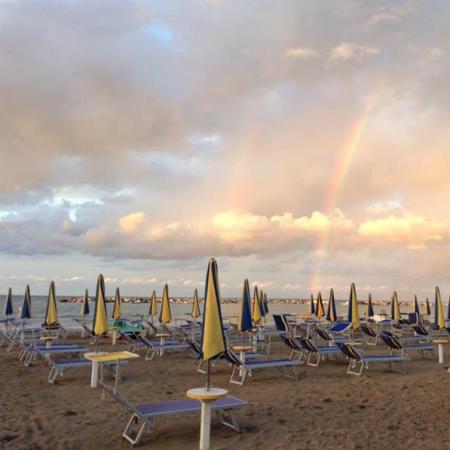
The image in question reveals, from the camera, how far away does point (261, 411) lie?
6.57m

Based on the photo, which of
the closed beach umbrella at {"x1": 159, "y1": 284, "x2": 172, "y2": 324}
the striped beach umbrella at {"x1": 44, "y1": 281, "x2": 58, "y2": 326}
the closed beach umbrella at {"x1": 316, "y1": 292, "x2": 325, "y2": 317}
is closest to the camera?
the striped beach umbrella at {"x1": 44, "y1": 281, "x2": 58, "y2": 326}

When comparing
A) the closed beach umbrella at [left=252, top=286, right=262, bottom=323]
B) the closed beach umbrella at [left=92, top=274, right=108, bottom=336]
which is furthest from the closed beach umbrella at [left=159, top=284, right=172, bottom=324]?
the closed beach umbrella at [left=92, top=274, right=108, bottom=336]

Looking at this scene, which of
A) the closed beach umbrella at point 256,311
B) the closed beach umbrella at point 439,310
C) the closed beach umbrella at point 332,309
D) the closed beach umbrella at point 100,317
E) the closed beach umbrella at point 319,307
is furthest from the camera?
the closed beach umbrella at point 319,307

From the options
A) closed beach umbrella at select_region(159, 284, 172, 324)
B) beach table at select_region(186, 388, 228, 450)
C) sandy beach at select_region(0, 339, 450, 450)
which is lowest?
sandy beach at select_region(0, 339, 450, 450)

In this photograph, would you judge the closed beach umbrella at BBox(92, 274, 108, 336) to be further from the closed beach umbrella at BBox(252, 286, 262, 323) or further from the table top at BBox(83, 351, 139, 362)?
the closed beach umbrella at BBox(252, 286, 262, 323)

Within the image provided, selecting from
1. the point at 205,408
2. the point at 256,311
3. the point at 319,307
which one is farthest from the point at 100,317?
the point at 319,307

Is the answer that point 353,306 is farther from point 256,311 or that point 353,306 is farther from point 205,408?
point 205,408

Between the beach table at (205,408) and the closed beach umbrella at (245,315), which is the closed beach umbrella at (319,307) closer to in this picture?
the closed beach umbrella at (245,315)

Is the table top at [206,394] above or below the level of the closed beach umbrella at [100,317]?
below

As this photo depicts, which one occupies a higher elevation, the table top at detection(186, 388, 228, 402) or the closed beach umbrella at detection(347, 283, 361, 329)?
the closed beach umbrella at detection(347, 283, 361, 329)

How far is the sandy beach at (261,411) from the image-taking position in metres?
5.24

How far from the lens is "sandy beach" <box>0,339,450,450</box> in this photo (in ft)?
17.2

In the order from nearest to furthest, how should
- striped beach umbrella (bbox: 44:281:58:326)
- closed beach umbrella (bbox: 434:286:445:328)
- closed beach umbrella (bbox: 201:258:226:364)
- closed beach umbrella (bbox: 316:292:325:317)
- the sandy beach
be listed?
closed beach umbrella (bbox: 201:258:226:364) < the sandy beach < striped beach umbrella (bbox: 44:281:58:326) < closed beach umbrella (bbox: 434:286:445:328) < closed beach umbrella (bbox: 316:292:325:317)

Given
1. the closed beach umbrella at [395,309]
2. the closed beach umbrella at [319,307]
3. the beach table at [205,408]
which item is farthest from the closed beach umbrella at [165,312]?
the beach table at [205,408]
